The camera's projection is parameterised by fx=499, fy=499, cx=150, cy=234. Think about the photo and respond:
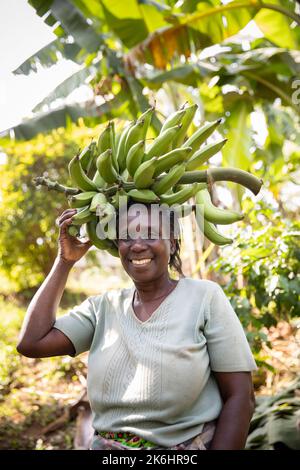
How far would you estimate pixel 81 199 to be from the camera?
1.86 meters

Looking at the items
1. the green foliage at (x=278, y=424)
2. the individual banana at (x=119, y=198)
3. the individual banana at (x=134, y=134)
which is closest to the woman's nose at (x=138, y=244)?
the individual banana at (x=119, y=198)

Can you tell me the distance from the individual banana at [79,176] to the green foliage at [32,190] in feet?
26.1

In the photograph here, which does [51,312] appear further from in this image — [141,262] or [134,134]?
[134,134]

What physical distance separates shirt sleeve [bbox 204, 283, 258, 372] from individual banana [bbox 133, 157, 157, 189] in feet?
1.65

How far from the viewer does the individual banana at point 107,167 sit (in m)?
1.79

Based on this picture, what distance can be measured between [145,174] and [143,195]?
84 millimetres

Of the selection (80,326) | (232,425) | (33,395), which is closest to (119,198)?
(80,326)

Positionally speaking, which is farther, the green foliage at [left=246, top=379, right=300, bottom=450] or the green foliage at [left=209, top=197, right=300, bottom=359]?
the green foliage at [left=209, top=197, right=300, bottom=359]

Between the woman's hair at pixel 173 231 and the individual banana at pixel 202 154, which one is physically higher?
Result: the individual banana at pixel 202 154

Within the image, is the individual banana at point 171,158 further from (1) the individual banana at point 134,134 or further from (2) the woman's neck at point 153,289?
(2) the woman's neck at point 153,289

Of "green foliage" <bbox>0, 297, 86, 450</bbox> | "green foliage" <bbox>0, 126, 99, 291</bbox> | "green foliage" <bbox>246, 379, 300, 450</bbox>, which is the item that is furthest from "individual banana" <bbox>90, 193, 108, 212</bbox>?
"green foliage" <bbox>0, 126, 99, 291</bbox>

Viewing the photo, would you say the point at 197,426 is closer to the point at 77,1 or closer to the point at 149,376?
the point at 149,376

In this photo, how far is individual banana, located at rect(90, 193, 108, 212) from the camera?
1.79 meters

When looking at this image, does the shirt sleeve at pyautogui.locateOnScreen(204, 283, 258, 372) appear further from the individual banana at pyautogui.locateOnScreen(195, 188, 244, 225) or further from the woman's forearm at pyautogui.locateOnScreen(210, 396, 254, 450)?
the individual banana at pyautogui.locateOnScreen(195, 188, 244, 225)
